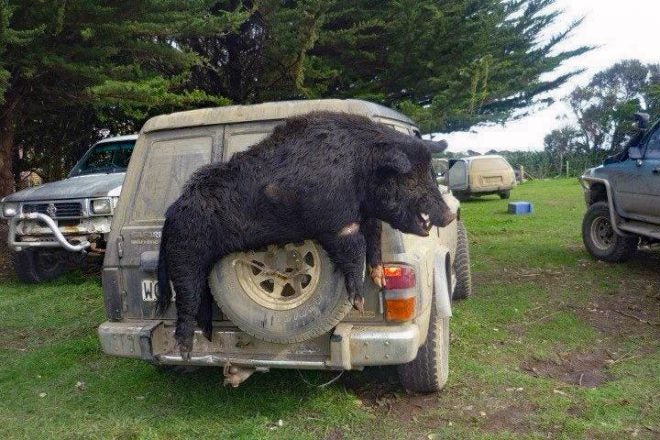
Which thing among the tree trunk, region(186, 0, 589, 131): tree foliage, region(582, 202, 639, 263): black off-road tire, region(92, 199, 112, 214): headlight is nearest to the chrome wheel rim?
region(92, 199, 112, 214): headlight

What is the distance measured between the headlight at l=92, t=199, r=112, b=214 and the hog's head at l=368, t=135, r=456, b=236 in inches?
182

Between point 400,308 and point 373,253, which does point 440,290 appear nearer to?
point 400,308

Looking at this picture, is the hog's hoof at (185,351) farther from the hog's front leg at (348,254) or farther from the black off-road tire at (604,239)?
the black off-road tire at (604,239)

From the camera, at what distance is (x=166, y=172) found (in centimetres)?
367

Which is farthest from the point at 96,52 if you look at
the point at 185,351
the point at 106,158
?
the point at 185,351

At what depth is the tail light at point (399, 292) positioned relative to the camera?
121 inches

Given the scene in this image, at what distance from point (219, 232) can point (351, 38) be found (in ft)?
25.3

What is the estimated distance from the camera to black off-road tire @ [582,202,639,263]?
23.3 feet

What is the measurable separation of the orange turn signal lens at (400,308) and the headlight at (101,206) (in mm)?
4651

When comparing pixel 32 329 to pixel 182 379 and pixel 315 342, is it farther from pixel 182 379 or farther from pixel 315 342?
pixel 315 342

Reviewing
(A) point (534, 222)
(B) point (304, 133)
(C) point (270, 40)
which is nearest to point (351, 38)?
(C) point (270, 40)

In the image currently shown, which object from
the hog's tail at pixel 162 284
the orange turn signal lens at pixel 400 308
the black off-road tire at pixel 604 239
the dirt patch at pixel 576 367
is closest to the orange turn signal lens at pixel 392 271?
the orange turn signal lens at pixel 400 308

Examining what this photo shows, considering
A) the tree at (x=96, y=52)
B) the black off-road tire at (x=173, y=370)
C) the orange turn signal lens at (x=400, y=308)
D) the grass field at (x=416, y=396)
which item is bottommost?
the grass field at (x=416, y=396)

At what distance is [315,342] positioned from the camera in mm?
3141
